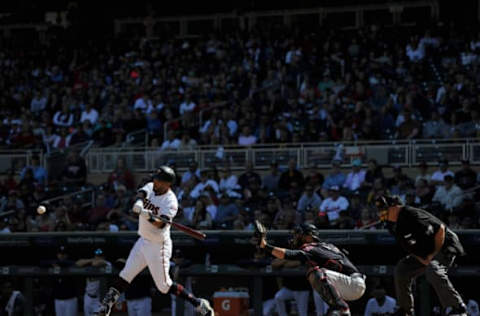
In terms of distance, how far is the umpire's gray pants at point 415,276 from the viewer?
1036 cm

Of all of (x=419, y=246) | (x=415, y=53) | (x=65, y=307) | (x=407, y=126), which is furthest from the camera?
(x=415, y=53)

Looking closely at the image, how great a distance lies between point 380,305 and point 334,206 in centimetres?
217

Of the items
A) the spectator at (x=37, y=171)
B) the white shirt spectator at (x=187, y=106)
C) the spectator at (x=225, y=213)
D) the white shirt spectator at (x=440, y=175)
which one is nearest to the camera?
the spectator at (x=225, y=213)

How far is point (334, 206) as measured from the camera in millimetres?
15648

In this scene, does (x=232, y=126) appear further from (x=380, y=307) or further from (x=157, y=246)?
(x=157, y=246)

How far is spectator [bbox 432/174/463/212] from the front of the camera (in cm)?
1505

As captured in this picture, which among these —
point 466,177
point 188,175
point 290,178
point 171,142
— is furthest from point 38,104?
point 466,177

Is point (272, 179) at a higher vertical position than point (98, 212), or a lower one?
higher

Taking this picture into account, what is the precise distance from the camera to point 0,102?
2378 centimetres

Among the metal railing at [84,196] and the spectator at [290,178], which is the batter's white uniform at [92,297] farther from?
the spectator at [290,178]

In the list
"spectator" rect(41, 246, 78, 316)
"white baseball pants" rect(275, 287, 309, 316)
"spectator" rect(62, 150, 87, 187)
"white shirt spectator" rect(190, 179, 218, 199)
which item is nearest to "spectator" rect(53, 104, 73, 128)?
"spectator" rect(62, 150, 87, 187)

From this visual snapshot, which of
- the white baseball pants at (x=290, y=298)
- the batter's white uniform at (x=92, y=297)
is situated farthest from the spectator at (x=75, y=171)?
the white baseball pants at (x=290, y=298)

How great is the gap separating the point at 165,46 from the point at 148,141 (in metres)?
5.29

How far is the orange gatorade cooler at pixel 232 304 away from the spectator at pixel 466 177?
3.89 m
